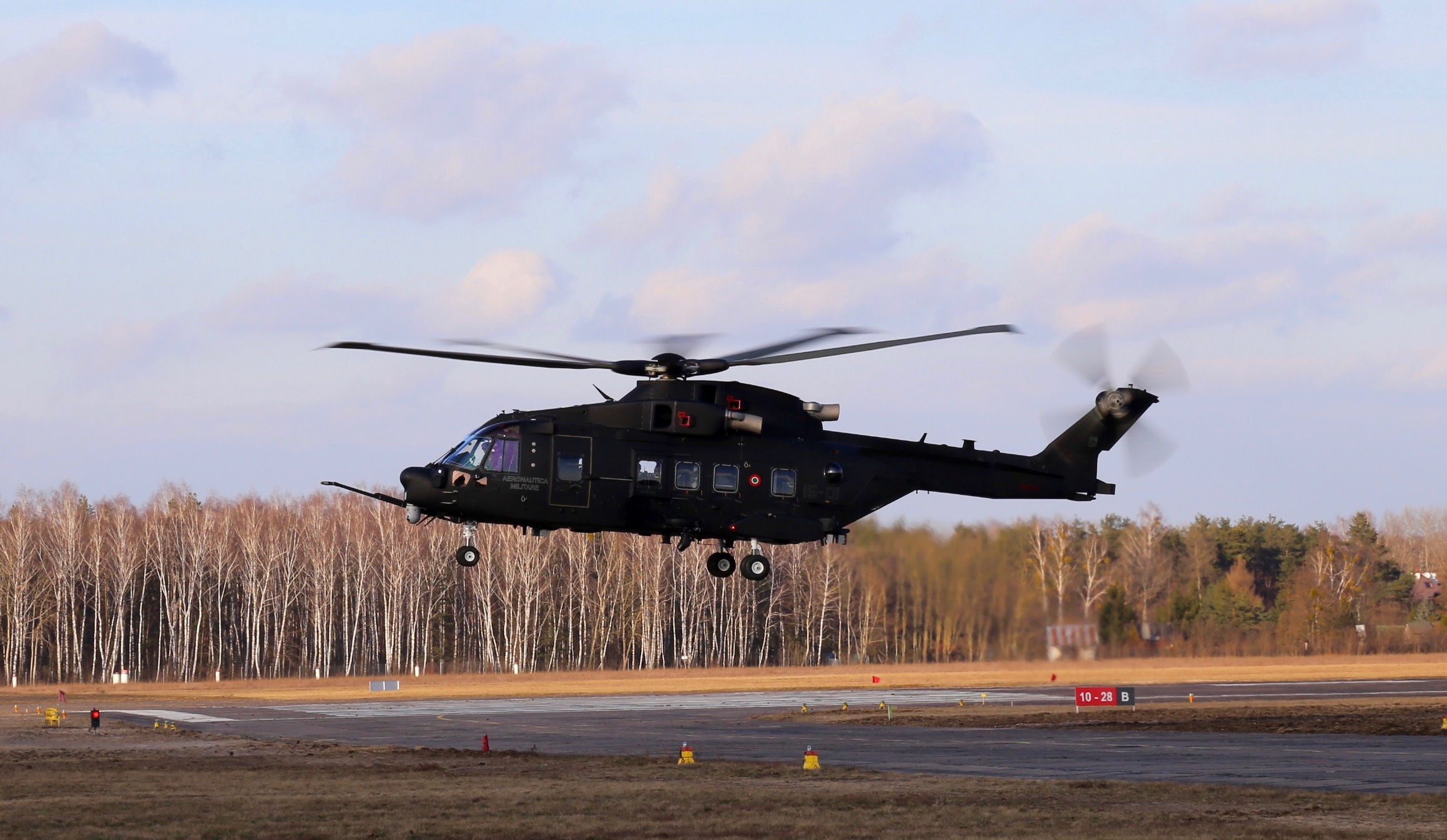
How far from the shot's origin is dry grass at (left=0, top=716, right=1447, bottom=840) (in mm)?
25156

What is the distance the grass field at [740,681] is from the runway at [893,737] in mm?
3248

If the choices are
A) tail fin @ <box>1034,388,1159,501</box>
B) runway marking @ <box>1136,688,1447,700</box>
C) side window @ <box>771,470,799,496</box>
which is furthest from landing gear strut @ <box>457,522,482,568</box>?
runway marking @ <box>1136,688,1447,700</box>

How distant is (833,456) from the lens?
31.7 metres

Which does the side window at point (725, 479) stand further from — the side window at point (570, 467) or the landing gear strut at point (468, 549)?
the landing gear strut at point (468, 549)

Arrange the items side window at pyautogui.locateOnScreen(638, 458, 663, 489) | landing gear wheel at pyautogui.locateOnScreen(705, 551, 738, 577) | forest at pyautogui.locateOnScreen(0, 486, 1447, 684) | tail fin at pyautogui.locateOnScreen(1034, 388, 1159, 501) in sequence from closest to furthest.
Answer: side window at pyautogui.locateOnScreen(638, 458, 663, 489), landing gear wheel at pyautogui.locateOnScreen(705, 551, 738, 577), tail fin at pyautogui.locateOnScreen(1034, 388, 1159, 501), forest at pyautogui.locateOnScreen(0, 486, 1447, 684)

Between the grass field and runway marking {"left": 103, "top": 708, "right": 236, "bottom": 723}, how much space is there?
7410 millimetres

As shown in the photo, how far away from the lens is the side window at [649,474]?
1194 inches

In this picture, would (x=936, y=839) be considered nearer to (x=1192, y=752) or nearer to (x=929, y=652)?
(x=929, y=652)

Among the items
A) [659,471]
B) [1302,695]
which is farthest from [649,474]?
[1302,695]

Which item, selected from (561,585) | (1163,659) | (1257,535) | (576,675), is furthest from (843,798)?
(561,585)

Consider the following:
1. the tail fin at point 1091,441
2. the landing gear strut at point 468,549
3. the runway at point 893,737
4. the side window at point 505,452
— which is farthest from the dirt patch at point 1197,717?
the side window at point 505,452

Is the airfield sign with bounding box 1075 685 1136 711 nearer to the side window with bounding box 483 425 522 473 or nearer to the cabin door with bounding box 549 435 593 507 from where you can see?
the cabin door with bounding box 549 435 593 507

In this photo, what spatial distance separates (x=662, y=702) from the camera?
6538 cm

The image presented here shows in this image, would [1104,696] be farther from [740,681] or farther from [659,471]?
[740,681]
